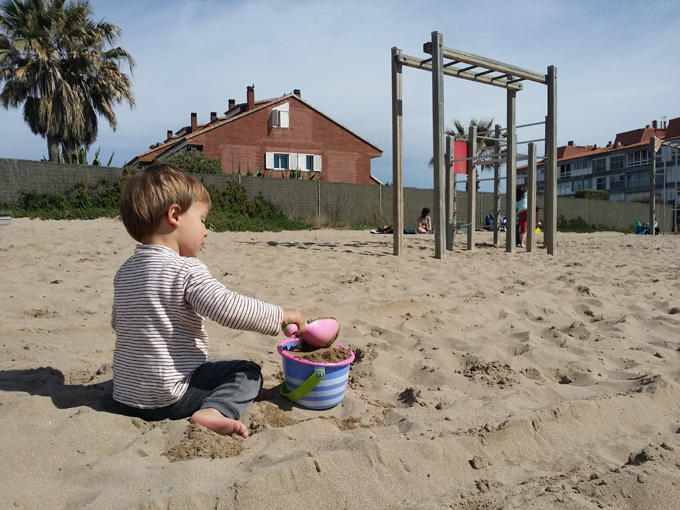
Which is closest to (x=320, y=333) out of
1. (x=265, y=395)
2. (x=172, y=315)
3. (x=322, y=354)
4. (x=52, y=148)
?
(x=322, y=354)

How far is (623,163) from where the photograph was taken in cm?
5203

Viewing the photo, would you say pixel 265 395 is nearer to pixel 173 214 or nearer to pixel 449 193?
pixel 173 214

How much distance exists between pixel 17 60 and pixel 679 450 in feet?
74.1

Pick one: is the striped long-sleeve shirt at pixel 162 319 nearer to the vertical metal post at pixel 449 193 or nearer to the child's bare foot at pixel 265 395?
the child's bare foot at pixel 265 395

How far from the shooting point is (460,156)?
397 inches

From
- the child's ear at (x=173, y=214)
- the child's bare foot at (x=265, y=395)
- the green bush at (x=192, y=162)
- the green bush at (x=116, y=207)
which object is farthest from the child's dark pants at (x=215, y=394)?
the green bush at (x=192, y=162)

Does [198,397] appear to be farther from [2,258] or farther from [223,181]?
[223,181]

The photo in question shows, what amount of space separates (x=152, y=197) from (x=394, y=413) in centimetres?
141

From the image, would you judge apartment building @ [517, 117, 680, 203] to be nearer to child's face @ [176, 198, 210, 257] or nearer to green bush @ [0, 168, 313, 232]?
green bush @ [0, 168, 313, 232]

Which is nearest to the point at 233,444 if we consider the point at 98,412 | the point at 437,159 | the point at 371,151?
the point at 98,412

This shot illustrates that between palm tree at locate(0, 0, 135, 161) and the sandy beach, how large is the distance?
16.7 meters

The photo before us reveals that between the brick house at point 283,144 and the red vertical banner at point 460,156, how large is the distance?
18.6 meters

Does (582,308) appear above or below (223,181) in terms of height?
below

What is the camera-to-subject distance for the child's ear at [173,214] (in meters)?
2.22
